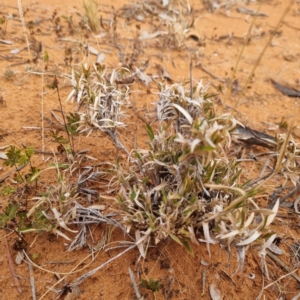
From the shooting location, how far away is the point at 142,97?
2586 mm

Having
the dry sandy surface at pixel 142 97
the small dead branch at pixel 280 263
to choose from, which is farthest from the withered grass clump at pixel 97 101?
the small dead branch at pixel 280 263

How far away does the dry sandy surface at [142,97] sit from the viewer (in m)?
1.47

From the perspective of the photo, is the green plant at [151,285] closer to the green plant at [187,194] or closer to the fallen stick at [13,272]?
the green plant at [187,194]

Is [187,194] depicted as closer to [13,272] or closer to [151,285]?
[151,285]

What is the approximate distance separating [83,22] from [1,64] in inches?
34.4

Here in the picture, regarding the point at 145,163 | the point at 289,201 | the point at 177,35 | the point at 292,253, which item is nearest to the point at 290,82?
the point at 177,35

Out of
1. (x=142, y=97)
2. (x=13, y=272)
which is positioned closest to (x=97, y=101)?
(x=13, y=272)

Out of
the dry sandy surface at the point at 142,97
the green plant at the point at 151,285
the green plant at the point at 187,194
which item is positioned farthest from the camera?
the dry sandy surface at the point at 142,97

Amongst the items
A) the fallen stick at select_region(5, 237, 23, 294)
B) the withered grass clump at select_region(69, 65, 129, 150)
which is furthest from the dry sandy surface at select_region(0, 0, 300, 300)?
the withered grass clump at select_region(69, 65, 129, 150)

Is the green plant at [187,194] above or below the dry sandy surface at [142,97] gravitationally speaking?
above

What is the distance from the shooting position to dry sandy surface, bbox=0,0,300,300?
147cm

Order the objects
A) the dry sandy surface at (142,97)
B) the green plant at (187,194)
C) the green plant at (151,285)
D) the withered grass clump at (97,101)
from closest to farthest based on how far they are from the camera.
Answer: the green plant at (187,194)
the green plant at (151,285)
the dry sandy surface at (142,97)
the withered grass clump at (97,101)

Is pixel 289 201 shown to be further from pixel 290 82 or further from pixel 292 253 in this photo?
pixel 290 82

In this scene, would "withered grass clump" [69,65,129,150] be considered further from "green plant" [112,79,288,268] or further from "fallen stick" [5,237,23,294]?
"fallen stick" [5,237,23,294]
